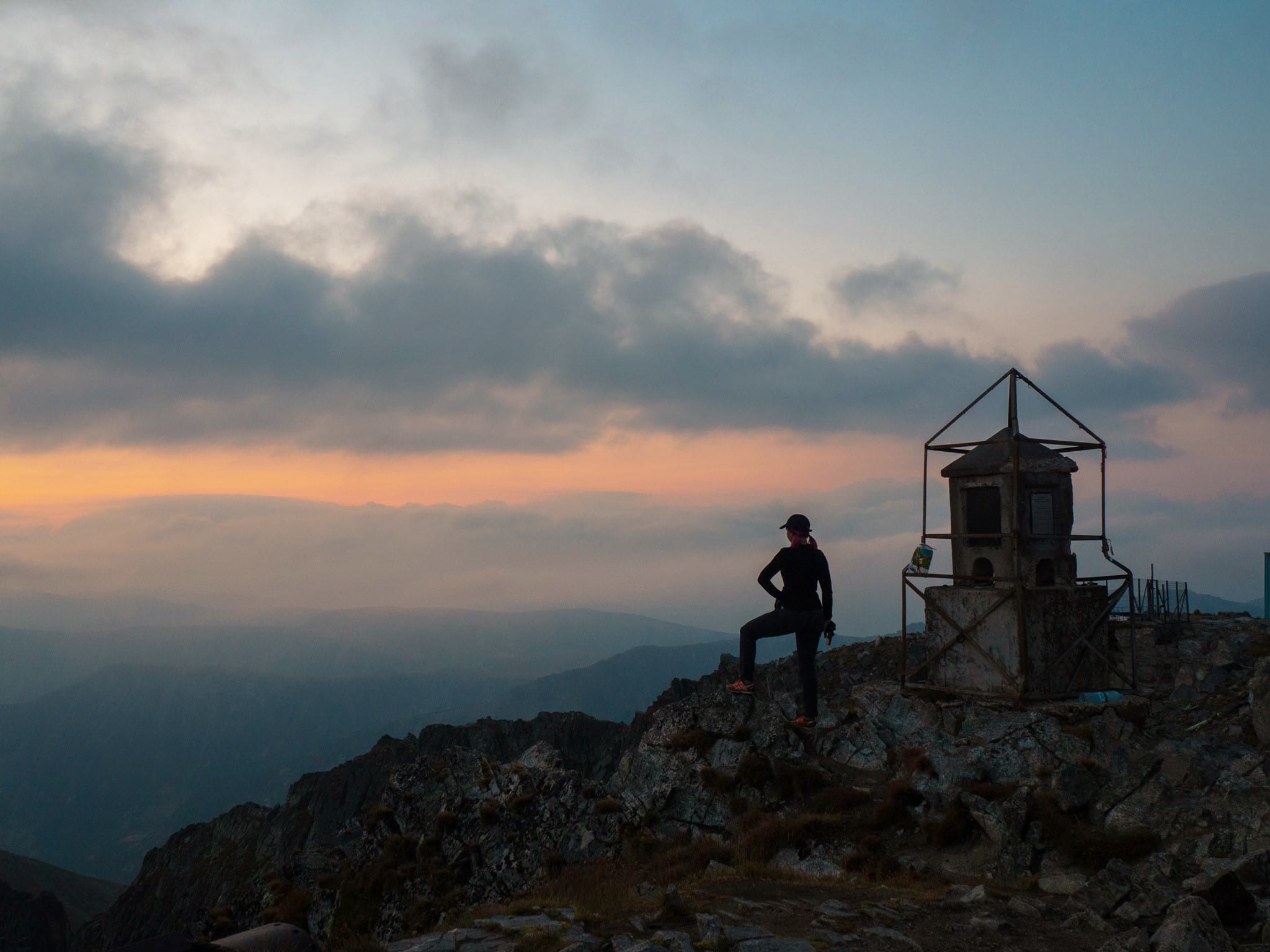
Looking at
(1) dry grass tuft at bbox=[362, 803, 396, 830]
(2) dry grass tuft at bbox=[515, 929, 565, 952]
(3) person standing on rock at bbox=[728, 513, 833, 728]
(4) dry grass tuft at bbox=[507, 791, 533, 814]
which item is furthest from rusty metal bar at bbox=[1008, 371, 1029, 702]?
(2) dry grass tuft at bbox=[515, 929, 565, 952]

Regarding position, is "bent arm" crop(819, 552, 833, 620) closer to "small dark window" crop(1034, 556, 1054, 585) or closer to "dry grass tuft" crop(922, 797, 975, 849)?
"dry grass tuft" crop(922, 797, 975, 849)

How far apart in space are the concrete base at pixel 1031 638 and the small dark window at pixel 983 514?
1.82 m

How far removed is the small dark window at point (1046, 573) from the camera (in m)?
30.5

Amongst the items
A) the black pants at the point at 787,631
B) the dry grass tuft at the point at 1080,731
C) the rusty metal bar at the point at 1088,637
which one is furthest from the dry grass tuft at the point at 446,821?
the rusty metal bar at the point at 1088,637

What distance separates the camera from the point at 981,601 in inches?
1174

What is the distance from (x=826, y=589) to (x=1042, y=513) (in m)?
17.0

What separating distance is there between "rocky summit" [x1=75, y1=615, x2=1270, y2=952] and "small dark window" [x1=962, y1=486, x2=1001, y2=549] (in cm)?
597

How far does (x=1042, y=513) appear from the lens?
30062mm

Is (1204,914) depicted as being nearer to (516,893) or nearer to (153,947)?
(153,947)

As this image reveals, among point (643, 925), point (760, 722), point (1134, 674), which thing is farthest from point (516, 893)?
point (1134, 674)

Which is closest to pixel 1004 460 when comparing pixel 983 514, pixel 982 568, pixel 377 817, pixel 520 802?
pixel 983 514

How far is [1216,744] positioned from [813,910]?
10.9m

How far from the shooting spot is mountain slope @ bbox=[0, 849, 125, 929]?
17300 centimetres

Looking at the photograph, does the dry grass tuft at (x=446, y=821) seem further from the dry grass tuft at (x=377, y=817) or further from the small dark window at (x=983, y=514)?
the small dark window at (x=983, y=514)
